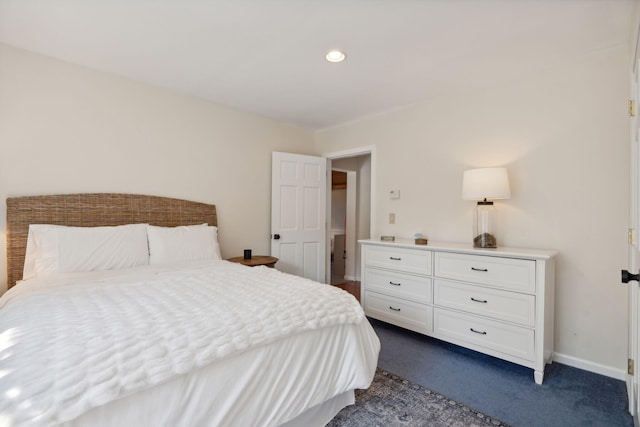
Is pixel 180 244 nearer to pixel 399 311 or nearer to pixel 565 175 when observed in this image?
pixel 399 311

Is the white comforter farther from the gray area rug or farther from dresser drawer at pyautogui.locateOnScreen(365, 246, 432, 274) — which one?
dresser drawer at pyautogui.locateOnScreen(365, 246, 432, 274)

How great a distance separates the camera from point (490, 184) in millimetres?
2441

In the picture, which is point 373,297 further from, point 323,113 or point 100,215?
point 100,215

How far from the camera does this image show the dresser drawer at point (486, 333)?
2.11m

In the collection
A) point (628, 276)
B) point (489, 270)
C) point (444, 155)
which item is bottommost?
point (489, 270)

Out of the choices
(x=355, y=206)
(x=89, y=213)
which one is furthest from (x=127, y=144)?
(x=355, y=206)

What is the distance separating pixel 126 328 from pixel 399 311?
2324 millimetres

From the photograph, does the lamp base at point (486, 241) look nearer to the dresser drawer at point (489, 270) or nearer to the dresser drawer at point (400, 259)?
the dresser drawer at point (489, 270)

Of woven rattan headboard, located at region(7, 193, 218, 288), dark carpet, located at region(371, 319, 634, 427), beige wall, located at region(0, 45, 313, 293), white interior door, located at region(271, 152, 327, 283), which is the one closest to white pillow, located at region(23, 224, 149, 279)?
woven rattan headboard, located at region(7, 193, 218, 288)

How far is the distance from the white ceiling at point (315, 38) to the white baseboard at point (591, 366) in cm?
231

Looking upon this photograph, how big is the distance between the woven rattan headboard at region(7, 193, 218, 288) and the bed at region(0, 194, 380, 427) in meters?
0.01

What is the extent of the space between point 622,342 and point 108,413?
9.98 feet

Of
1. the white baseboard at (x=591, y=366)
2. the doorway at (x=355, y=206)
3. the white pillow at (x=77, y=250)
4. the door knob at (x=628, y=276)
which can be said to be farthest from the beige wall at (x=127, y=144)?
the door knob at (x=628, y=276)

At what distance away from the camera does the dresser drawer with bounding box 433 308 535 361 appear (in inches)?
83.1
